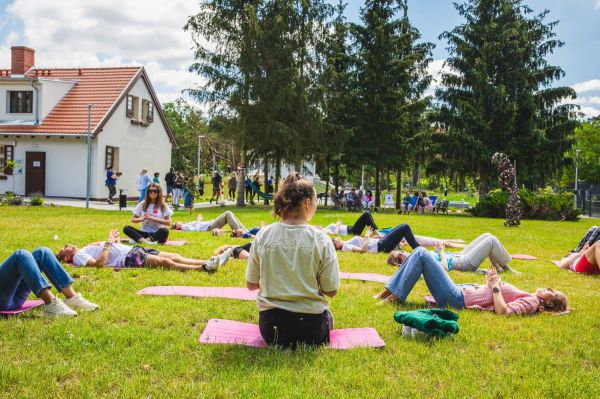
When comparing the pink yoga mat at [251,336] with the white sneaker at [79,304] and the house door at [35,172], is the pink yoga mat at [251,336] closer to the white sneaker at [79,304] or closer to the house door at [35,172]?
the white sneaker at [79,304]

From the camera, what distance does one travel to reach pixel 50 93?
30266 millimetres

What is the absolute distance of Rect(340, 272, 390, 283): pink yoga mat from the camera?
301 inches

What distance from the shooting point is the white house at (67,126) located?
28.6 m

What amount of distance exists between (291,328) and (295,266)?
21.6 inches

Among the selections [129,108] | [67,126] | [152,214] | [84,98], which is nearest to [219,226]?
[152,214]

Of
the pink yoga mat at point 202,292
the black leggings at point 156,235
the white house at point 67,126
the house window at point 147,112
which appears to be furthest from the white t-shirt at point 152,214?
the house window at point 147,112

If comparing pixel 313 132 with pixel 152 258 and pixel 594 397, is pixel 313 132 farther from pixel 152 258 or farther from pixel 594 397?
pixel 594 397

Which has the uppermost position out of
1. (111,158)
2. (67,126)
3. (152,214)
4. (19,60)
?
(19,60)

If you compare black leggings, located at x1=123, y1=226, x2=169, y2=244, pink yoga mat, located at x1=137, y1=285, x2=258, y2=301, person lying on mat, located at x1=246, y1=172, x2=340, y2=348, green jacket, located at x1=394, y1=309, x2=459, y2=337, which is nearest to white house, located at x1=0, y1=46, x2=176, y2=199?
black leggings, located at x1=123, y1=226, x2=169, y2=244

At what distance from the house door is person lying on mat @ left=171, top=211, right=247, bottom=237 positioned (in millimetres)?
18376

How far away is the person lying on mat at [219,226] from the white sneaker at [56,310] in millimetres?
7550

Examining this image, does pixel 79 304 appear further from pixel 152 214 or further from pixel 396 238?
pixel 396 238

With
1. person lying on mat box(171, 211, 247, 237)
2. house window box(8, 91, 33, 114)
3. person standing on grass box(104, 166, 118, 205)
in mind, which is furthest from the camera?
house window box(8, 91, 33, 114)

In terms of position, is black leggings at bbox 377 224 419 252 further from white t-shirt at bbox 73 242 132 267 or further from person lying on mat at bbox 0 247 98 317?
person lying on mat at bbox 0 247 98 317
